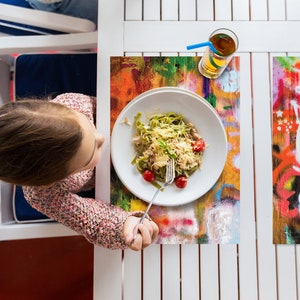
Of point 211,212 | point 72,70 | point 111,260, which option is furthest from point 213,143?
point 72,70

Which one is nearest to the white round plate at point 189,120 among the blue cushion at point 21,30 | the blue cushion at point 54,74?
the blue cushion at point 54,74

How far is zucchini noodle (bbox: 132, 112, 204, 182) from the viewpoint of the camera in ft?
2.59

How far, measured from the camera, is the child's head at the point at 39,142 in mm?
570

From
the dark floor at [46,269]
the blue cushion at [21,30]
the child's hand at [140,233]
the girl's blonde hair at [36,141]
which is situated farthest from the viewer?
the dark floor at [46,269]

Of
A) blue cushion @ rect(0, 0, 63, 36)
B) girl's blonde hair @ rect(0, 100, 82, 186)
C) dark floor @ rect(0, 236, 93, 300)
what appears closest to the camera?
girl's blonde hair @ rect(0, 100, 82, 186)

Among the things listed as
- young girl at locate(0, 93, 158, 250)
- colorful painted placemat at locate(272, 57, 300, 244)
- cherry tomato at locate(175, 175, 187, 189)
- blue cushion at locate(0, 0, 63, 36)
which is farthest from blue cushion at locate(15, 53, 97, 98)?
colorful painted placemat at locate(272, 57, 300, 244)

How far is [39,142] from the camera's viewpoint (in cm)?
58

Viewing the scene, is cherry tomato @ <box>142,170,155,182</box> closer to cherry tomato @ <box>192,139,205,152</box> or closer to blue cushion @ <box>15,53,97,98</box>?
cherry tomato @ <box>192,139,205,152</box>

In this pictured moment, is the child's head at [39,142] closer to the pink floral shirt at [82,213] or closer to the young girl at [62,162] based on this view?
the young girl at [62,162]

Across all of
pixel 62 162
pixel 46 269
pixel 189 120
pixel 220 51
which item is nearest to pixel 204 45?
pixel 220 51

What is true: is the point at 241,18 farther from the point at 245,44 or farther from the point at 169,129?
the point at 169,129

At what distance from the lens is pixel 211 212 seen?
80cm

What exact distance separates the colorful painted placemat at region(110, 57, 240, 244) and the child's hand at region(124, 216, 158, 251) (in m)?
0.04

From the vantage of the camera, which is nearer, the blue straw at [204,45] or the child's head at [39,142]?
the child's head at [39,142]
